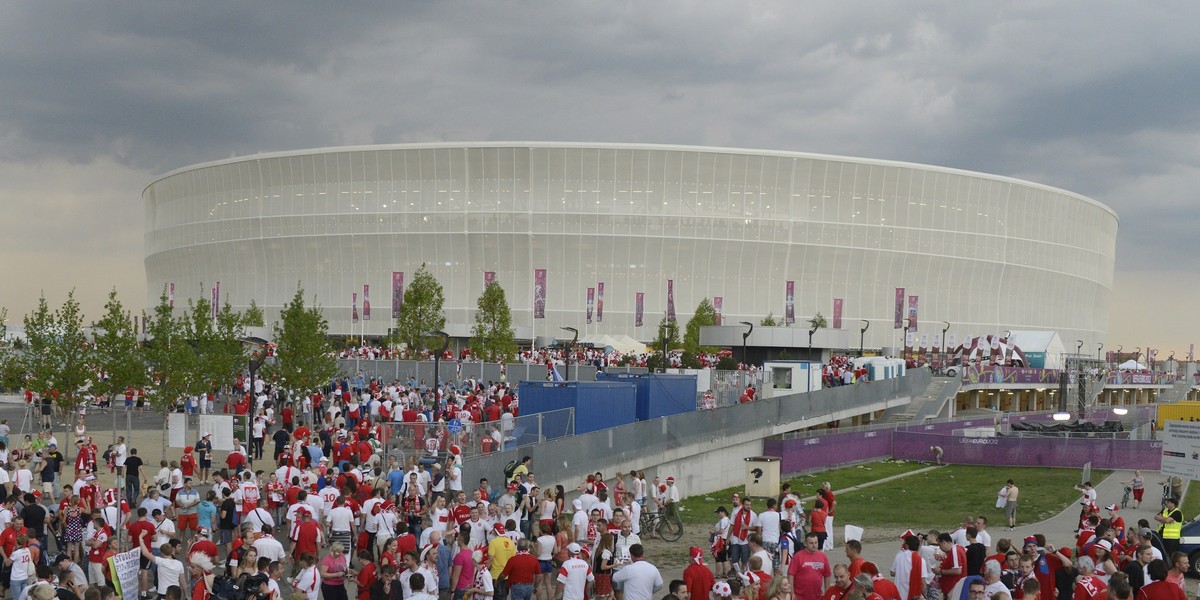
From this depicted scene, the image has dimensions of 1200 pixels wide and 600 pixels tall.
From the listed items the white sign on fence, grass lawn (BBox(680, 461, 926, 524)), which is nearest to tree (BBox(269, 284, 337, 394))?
grass lawn (BBox(680, 461, 926, 524))

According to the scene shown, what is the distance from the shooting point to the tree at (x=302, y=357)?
37500mm

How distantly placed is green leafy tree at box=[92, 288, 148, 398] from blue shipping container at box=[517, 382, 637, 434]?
12638mm

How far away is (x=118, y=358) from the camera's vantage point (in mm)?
34094

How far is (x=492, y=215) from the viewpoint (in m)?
109

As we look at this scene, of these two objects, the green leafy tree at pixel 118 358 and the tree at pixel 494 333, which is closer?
the green leafy tree at pixel 118 358

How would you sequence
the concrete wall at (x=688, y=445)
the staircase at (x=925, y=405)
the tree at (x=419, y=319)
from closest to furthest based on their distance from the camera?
the concrete wall at (x=688, y=445), the staircase at (x=925, y=405), the tree at (x=419, y=319)

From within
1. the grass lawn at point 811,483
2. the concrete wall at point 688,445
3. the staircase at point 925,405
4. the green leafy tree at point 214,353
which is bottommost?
the grass lawn at point 811,483

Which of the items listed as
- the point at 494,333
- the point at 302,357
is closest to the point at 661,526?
the point at 302,357

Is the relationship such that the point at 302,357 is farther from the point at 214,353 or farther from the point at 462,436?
the point at 462,436

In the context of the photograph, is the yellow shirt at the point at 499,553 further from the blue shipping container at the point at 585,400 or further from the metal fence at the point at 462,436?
the blue shipping container at the point at 585,400

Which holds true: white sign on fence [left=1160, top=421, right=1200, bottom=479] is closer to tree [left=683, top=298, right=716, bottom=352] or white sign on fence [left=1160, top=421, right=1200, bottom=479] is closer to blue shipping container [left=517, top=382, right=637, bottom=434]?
blue shipping container [left=517, top=382, right=637, bottom=434]

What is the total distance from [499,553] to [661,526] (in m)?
9.04

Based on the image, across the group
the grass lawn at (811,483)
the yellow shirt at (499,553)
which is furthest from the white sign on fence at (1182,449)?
the yellow shirt at (499,553)

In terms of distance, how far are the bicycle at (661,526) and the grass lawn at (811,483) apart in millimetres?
3514
